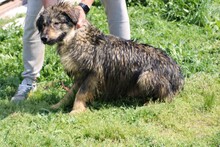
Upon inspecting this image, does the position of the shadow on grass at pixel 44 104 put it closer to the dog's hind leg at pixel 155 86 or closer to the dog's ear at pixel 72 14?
the dog's hind leg at pixel 155 86

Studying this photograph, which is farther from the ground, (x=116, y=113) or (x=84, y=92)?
(x=84, y=92)

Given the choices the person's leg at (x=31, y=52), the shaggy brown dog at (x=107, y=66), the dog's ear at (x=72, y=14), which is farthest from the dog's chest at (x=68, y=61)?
the person's leg at (x=31, y=52)

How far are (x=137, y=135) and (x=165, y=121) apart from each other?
0.44 m

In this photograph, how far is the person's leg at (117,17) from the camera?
5.25 meters

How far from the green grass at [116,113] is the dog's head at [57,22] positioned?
797 millimetres

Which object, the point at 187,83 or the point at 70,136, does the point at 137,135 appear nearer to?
the point at 70,136

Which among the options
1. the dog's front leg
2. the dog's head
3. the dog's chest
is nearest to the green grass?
the dog's front leg

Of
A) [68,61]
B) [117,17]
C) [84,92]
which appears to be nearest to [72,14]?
[68,61]

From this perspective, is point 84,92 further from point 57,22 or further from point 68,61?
point 57,22

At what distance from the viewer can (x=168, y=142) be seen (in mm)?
4078

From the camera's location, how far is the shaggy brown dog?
467cm

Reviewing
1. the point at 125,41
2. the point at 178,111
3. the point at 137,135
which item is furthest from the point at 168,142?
the point at 125,41

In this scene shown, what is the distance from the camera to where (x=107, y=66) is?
4.80m

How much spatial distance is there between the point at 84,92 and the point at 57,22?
0.79 meters
